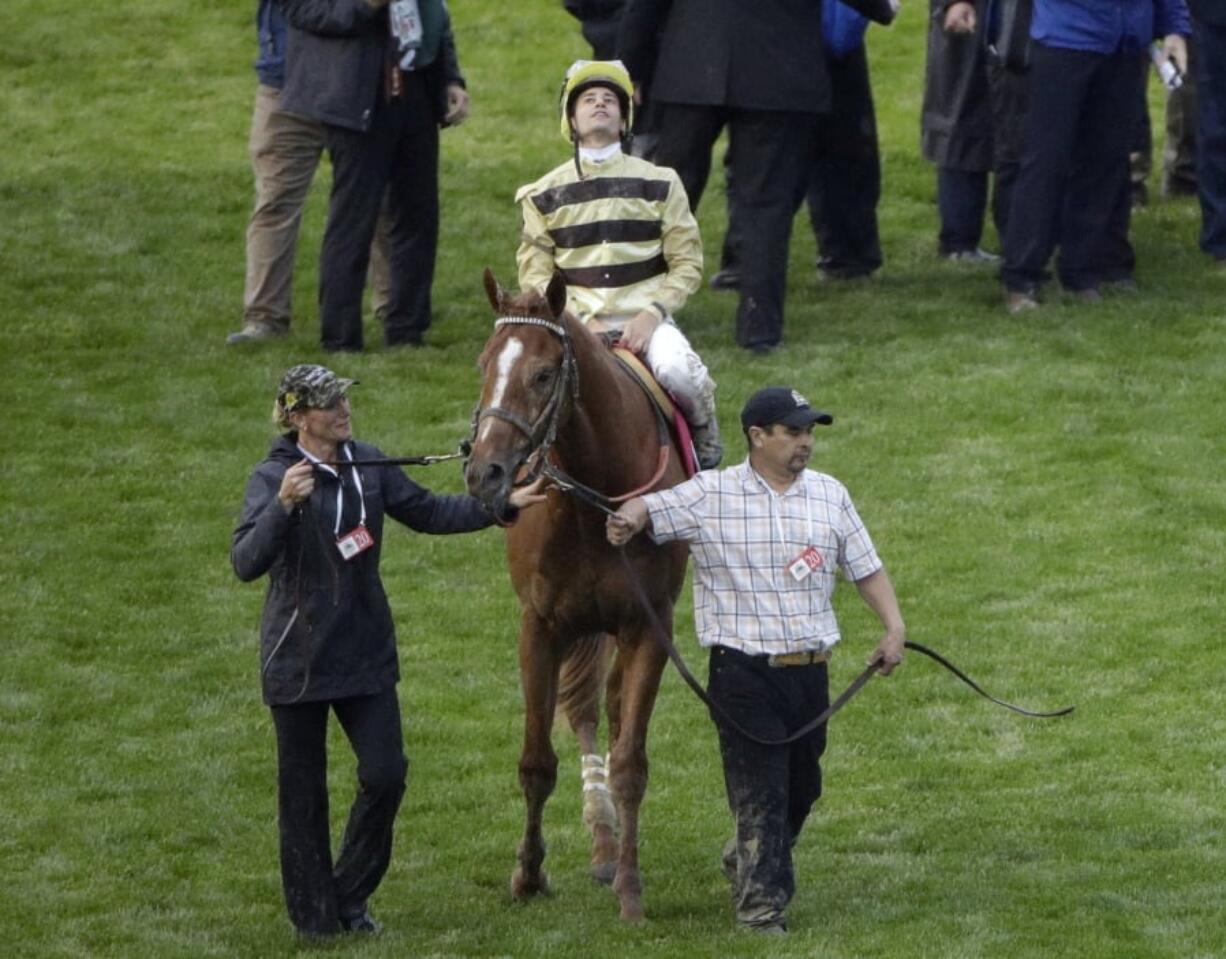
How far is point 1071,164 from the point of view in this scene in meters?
15.3

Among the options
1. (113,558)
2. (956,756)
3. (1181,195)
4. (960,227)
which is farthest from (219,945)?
(1181,195)

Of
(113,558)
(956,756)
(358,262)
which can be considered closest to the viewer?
(956,756)

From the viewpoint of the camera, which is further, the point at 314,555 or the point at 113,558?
the point at 113,558

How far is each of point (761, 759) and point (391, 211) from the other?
758 cm

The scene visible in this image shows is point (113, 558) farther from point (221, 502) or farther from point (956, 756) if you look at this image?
point (956, 756)

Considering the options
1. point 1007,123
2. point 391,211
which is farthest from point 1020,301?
point 391,211

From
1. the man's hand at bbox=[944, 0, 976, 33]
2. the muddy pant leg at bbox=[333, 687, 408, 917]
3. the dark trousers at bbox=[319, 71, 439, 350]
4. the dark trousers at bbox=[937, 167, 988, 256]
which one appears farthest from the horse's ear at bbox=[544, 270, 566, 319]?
the dark trousers at bbox=[937, 167, 988, 256]

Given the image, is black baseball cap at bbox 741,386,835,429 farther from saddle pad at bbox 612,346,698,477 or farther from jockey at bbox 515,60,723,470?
jockey at bbox 515,60,723,470

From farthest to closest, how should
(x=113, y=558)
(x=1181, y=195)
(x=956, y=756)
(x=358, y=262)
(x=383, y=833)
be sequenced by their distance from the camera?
(x=1181, y=195)
(x=358, y=262)
(x=113, y=558)
(x=956, y=756)
(x=383, y=833)

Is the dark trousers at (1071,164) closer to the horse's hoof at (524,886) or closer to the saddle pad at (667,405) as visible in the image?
the saddle pad at (667,405)

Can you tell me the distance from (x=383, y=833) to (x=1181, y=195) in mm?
11318

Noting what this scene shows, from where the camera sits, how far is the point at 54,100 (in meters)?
20.0

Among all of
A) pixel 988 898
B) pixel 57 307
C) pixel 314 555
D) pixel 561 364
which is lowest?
pixel 57 307

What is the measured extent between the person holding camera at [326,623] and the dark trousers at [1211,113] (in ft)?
28.6
